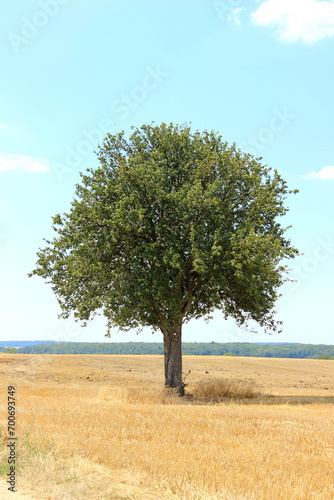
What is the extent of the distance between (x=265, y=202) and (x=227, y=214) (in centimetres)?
257

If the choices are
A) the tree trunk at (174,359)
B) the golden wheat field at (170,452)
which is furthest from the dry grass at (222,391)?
the golden wheat field at (170,452)

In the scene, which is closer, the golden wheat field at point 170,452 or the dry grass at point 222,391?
the golden wheat field at point 170,452

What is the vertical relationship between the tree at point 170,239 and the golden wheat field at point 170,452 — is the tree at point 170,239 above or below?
above

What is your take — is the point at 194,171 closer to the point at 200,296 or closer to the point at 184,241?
the point at 184,241

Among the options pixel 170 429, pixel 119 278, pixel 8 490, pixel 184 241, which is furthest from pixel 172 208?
pixel 8 490

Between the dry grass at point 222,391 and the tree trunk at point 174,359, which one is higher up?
the tree trunk at point 174,359

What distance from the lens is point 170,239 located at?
90.8 ft

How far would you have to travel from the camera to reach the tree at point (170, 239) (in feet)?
86.2

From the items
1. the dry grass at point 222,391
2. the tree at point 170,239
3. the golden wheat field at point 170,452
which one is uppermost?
the tree at point 170,239

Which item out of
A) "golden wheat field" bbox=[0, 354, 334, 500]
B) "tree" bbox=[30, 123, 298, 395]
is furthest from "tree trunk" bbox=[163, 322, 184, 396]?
"golden wheat field" bbox=[0, 354, 334, 500]

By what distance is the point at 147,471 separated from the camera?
34.1 ft

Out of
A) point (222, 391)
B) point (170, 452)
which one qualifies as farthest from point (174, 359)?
point (170, 452)

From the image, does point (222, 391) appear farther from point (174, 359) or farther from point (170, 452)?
point (170, 452)

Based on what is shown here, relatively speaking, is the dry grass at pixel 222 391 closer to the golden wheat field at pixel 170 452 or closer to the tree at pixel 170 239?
the tree at pixel 170 239
